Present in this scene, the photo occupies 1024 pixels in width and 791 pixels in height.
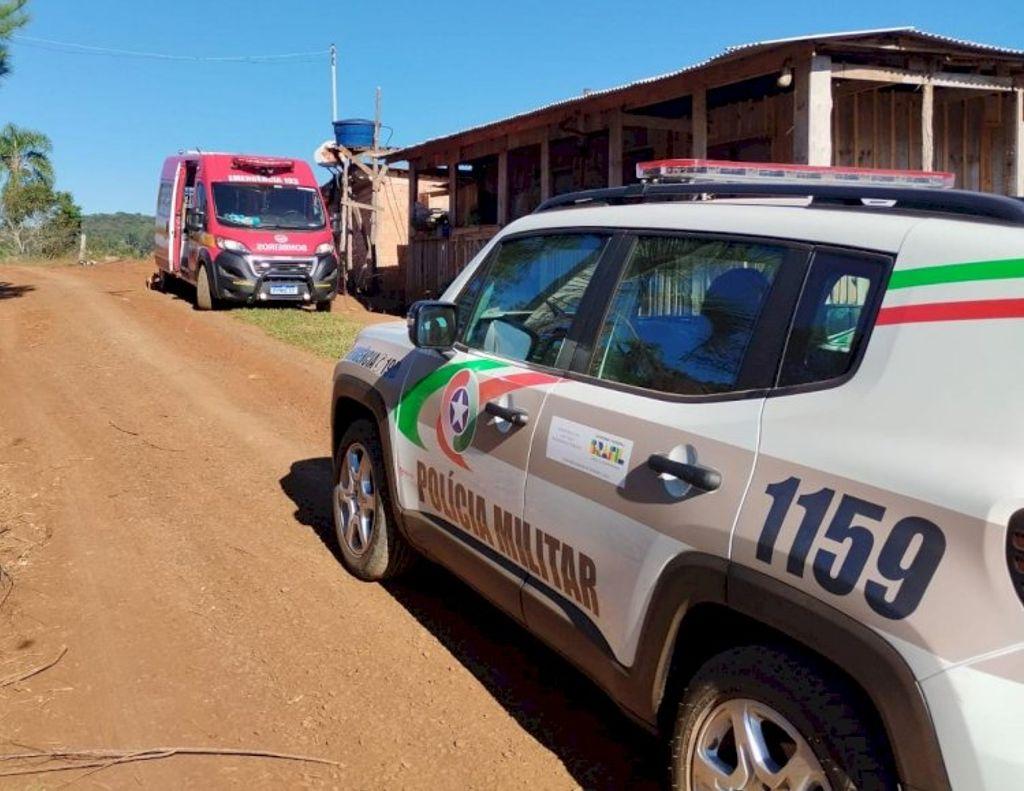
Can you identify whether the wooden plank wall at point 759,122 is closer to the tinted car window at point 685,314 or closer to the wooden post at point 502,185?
the wooden post at point 502,185

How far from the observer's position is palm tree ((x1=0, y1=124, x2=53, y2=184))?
34.3 m

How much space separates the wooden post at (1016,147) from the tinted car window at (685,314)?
1039 cm

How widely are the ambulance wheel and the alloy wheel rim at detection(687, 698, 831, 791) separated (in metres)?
15.3

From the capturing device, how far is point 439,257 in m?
19.1

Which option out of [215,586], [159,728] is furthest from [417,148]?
[159,728]

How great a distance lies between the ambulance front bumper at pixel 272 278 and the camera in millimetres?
16031

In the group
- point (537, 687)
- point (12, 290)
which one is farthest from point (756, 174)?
point (12, 290)

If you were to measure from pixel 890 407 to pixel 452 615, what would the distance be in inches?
107

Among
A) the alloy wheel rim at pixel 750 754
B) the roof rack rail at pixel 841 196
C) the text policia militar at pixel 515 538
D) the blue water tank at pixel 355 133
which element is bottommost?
the alloy wheel rim at pixel 750 754

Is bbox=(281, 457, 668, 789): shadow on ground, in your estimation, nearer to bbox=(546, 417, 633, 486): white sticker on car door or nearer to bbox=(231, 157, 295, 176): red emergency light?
bbox=(546, 417, 633, 486): white sticker on car door

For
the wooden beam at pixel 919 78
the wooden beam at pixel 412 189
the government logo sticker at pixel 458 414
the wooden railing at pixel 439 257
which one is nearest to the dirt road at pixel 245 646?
the government logo sticker at pixel 458 414

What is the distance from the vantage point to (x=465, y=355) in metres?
3.83

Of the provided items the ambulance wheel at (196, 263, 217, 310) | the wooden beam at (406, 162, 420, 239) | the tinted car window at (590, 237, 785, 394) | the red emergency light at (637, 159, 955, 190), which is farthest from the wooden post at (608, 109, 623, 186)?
the tinted car window at (590, 237, 785, 394)

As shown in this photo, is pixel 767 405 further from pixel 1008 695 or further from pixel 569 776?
pixel 569 776
